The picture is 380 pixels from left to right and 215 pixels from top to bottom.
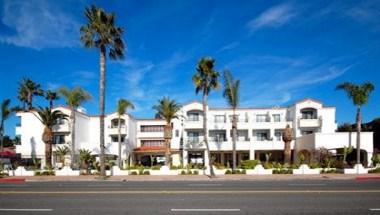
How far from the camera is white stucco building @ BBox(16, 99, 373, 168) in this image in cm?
5231

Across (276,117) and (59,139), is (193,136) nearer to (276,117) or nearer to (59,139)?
(276,117)

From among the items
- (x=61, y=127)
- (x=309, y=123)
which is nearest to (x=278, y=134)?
(x=309, y=123)

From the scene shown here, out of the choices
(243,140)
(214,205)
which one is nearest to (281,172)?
(243,140)

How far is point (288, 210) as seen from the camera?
36.5 feet

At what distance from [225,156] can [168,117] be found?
15.2 m

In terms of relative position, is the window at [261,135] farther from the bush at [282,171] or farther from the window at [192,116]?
the bush at [282,171]

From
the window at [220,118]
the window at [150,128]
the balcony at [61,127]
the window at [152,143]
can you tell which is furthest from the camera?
the window at [150,128]

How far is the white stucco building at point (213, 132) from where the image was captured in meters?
52.3

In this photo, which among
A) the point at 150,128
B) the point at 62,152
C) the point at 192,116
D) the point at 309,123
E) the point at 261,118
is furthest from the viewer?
the point at 150,128

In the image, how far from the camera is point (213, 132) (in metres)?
55.6

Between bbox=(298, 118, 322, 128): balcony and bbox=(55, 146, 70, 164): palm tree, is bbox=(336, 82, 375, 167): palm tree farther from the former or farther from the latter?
bbox=(55, 146, 70, 164): palm tree

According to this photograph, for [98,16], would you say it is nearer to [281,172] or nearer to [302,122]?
[281,172]

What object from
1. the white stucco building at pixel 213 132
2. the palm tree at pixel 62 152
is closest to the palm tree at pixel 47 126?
the palm tree at pixel 62 152

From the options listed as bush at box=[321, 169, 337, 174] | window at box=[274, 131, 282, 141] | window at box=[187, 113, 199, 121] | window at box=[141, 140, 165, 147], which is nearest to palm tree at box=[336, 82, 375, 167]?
bush at box=[321, 169, 337, 174]
